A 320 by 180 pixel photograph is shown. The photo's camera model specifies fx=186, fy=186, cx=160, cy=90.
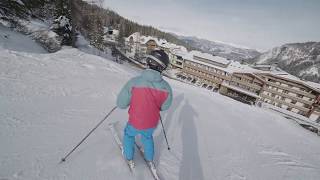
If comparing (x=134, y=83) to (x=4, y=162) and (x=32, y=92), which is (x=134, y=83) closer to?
(x=4, y=162)

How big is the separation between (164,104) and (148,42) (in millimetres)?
86535

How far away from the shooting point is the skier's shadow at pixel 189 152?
13.3 feet

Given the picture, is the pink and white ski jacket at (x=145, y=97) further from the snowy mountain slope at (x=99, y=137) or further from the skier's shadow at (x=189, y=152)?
the skier's shadow at (x=189, y=152)

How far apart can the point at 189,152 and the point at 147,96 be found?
2.81 meters

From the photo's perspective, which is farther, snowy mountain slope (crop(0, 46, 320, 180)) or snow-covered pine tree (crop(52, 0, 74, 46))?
snow-covered pine tree (crop(52, 0, 74, 46))

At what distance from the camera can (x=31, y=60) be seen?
841cm

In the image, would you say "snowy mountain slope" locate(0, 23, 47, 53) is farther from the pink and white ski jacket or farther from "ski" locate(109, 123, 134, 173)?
the pink and white ski jacket

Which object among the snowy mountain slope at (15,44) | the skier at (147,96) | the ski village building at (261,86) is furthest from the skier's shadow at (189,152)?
the ski village building at (261,86)

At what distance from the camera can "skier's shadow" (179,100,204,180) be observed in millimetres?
4043

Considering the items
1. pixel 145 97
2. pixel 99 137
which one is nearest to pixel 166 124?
pixel 99 137

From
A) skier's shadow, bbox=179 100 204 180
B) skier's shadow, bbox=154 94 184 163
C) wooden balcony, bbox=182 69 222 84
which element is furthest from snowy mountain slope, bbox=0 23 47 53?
wooden balcony, bbox=182 69 222 84

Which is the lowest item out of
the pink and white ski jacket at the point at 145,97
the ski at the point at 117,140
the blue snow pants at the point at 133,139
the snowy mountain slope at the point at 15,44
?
the snowy mountain slope at the point at 15,44

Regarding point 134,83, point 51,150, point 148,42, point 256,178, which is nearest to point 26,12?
point 51,150

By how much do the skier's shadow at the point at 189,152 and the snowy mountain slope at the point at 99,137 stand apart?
3 centimetres
